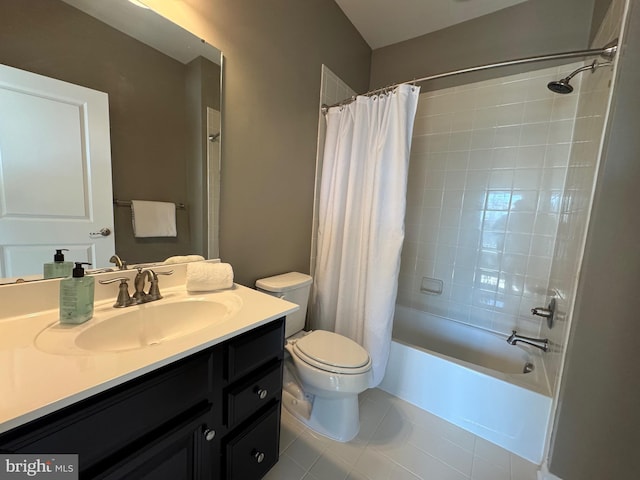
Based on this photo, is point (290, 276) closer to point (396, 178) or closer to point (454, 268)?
point (396, 178)

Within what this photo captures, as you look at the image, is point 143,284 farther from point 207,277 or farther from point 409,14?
point 409,14

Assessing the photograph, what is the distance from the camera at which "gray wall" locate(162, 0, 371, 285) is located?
1302 mm

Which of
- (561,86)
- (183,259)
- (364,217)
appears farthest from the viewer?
(364,217)

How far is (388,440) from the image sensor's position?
4.62 ft

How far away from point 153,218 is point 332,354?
40.8 inches

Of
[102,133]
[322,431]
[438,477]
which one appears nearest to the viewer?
[102,133]

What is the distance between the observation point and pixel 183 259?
1213 mm

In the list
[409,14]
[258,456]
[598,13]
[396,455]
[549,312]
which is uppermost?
[409,14]

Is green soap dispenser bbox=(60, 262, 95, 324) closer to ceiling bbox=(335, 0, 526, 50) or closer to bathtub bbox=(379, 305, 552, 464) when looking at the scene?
bathtub bbox=(379, 305, 552, 464)

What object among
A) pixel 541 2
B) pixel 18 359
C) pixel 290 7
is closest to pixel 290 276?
pixel 18 359

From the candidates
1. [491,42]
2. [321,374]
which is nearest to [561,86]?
[491,42]

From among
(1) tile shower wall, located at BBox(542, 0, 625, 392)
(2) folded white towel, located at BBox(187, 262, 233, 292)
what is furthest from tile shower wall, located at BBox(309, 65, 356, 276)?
(1) tile shower wall, located at BBox(542, 0, 625, 392)

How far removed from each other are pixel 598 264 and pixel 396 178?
0.92m

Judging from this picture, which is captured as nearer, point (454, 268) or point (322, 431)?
point (322, 431)
